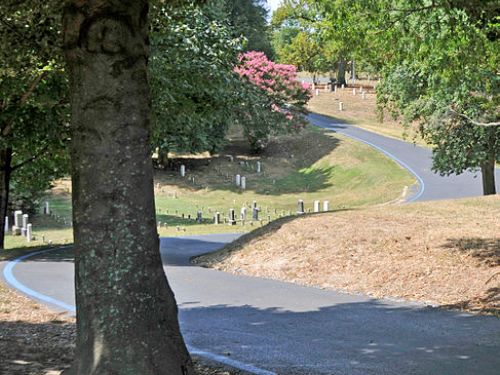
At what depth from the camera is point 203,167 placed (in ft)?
162

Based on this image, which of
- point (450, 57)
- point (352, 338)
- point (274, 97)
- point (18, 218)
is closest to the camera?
point (352, 338)

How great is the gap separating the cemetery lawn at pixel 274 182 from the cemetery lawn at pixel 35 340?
2035cm

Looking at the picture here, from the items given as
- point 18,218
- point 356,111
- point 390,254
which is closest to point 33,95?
point 390,254

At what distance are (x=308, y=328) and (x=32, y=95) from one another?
10968 mm

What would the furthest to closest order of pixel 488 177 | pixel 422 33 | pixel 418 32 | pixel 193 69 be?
1. pixel 488 177
2. pixel 193 69
3. pixel 418 32
4. pixel 422 33

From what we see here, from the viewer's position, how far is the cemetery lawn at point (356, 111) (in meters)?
59.2

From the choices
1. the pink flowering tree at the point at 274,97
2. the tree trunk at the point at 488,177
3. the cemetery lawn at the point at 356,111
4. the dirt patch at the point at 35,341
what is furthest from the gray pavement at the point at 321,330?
the cemetery lawn at the point at 356,111

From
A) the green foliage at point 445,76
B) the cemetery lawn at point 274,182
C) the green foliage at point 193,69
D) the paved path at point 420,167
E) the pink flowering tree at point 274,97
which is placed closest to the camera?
the green foliage at point 445,76

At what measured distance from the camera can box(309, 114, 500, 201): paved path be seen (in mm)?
34062

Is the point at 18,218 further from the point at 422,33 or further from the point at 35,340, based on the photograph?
the point at 35,340

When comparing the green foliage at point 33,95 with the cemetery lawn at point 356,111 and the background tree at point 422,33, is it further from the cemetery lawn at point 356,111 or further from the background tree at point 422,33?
the cemetery lawn at point 356,111

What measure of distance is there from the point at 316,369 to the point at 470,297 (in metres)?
4.43

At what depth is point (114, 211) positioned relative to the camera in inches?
191

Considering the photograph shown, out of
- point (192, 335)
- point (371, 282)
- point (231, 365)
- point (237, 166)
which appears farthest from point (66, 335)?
point (237, 166)
